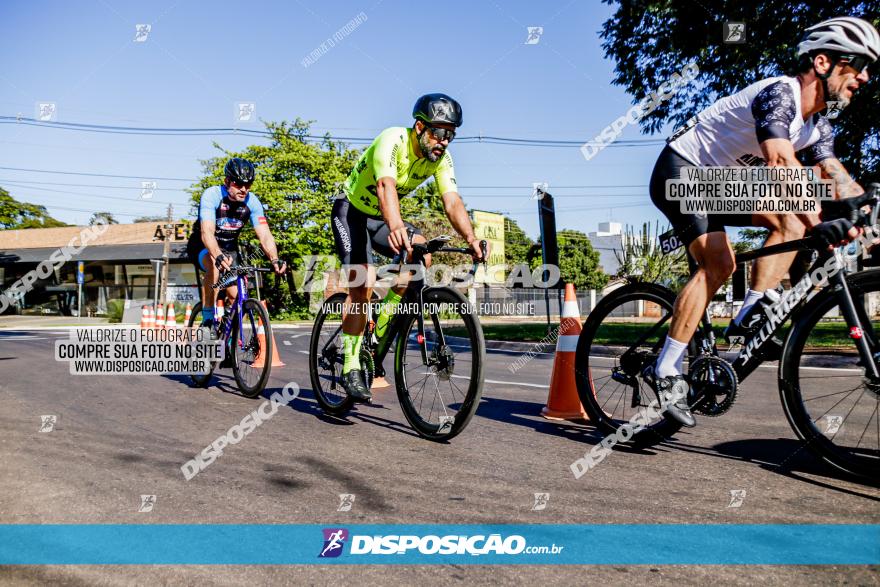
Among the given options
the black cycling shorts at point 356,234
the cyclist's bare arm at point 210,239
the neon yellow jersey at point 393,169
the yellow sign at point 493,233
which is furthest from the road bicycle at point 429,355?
the yellow sign at point 493,233

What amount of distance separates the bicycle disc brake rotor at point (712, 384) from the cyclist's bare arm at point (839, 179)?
1.17 m

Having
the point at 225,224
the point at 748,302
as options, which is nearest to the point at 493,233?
the point at 225,224

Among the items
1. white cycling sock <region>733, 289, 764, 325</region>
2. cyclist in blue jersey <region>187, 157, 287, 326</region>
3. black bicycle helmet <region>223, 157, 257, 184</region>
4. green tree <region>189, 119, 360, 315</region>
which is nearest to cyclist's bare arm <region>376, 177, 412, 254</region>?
white cycling sock <region>733, 289, 764, 325</region>

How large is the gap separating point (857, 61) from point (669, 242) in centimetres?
123

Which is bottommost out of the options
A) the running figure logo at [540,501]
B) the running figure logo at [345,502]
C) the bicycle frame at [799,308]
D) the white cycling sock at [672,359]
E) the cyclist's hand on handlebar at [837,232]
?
the running figure logo at [540,501]

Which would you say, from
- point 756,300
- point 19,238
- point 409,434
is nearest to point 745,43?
point 756,300

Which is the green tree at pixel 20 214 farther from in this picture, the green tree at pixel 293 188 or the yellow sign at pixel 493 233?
the yellow sign at pixel 493 233

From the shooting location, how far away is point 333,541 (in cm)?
219

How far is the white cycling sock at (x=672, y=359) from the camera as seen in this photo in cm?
338

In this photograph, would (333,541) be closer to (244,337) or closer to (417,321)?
(417,321)

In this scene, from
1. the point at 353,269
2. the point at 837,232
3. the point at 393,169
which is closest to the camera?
the point at 837,232

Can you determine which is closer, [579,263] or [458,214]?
[458,214]

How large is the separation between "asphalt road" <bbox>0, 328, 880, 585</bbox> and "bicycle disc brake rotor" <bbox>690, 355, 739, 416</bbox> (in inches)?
11.6

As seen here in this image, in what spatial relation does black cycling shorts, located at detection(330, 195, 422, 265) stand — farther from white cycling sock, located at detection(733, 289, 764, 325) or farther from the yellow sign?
the yellow sign
